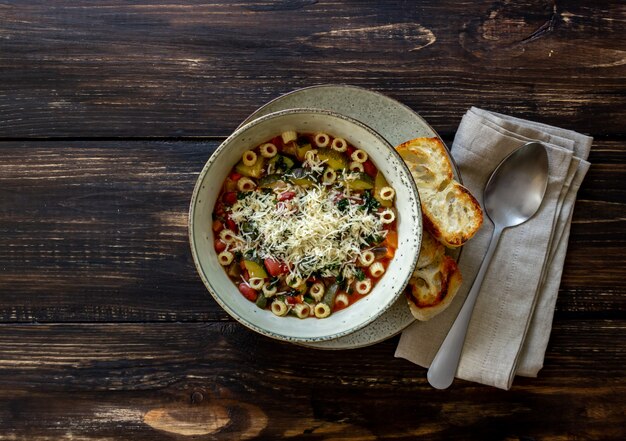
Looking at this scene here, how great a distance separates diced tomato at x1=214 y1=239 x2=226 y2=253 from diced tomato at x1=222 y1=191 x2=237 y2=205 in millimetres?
153

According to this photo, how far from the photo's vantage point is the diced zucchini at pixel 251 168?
2328mm

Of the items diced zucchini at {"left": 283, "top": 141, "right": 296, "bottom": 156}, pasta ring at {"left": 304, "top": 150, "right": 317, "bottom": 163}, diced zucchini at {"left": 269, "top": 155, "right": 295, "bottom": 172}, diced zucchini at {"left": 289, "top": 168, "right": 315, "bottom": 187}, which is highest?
diced zucchini at {"left": 283, "top": 141, "right": 296, "bottom": 156}

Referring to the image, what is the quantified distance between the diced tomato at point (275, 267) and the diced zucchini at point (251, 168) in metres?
0.33

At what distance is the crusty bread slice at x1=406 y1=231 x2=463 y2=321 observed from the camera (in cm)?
230

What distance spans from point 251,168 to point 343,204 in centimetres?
38

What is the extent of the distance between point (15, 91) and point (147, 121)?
588 mm

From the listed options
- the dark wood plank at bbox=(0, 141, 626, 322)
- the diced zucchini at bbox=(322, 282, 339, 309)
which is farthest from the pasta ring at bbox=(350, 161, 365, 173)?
the dark wood plank at bbox=(0, 141, 626, 322)

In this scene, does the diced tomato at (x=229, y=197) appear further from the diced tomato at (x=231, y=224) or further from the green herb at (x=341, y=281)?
the green herb at (x=341, y=281)

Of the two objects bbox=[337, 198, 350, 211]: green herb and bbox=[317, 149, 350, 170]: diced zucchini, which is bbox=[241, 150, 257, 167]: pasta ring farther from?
bbox=[337, 198, 350, 211]: green herb

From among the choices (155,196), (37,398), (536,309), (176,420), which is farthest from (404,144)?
(37,398)

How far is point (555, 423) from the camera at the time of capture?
265cm

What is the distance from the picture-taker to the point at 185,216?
8.57 ft

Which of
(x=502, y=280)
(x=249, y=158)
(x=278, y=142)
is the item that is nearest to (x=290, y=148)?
(x=278, y=142)

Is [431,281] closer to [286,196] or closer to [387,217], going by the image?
[387,217]
